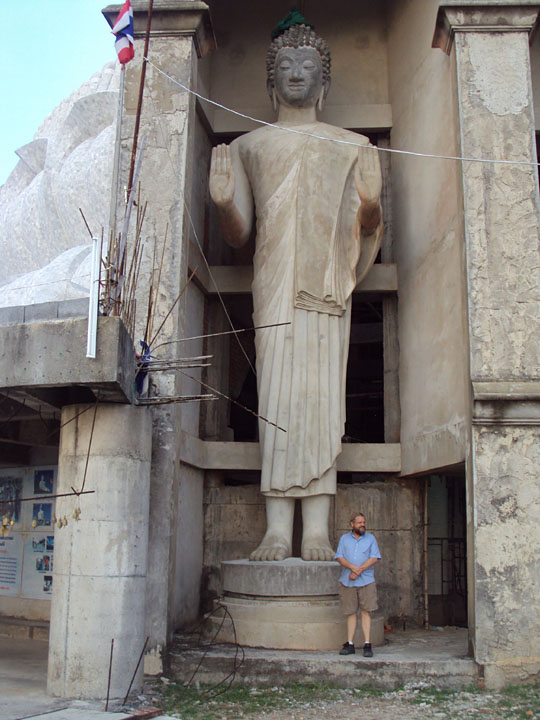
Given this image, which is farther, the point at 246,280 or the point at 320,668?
the point at 246,280

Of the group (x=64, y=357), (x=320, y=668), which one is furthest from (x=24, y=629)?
(x=64, y=357)

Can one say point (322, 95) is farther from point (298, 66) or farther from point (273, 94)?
point (273, 94)

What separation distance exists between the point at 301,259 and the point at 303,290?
34 centimetres

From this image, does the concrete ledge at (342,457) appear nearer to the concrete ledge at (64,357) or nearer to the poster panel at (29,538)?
the poster panel at (29,538)

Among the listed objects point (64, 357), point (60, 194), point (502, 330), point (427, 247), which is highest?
point (60, 194)

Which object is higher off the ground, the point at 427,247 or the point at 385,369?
the point at 427,247

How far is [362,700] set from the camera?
641 cm

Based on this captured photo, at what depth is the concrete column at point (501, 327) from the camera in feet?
22.2

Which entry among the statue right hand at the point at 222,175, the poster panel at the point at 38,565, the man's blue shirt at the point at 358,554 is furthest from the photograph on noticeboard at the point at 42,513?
the statue right hand at the point at 222,175

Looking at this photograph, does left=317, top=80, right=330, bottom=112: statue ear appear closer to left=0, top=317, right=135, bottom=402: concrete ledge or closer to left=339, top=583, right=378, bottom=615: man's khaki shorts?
left=0, top=317, right=135, bottom=402: concrete ledge

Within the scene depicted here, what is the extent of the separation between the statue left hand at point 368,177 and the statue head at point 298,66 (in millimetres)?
1002

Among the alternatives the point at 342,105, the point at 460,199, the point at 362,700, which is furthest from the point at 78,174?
the point at 362,700

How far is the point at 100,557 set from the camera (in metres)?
6.17

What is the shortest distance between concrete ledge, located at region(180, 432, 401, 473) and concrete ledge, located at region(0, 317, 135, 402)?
3016 mm
